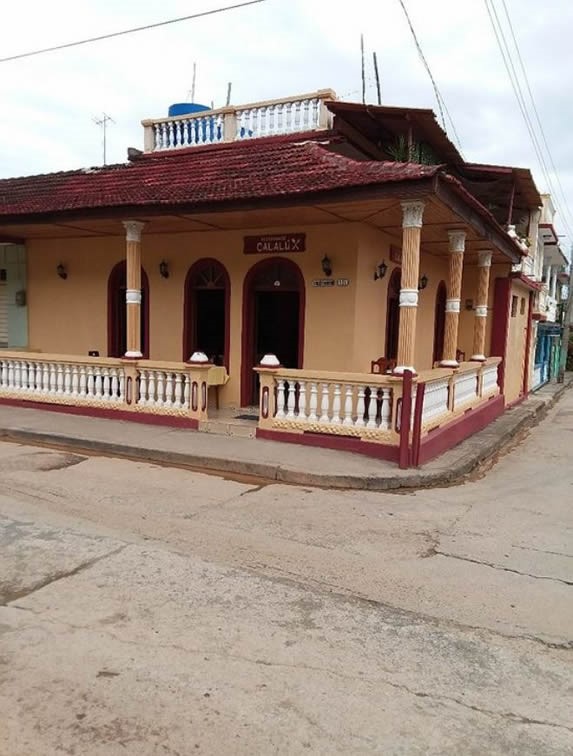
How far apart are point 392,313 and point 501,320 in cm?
452

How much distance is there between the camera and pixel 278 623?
357cm

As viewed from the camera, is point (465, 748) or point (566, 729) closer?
point (465, 748)

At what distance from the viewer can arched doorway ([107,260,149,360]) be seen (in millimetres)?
11266

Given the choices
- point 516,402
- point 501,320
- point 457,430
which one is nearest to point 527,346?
point 516,402

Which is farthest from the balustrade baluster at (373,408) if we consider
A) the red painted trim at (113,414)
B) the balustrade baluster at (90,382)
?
the balustrade baluster at (90,382)

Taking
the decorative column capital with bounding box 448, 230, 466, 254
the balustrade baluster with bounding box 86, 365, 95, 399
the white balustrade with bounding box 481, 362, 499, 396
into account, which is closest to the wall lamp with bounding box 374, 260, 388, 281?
the decorative column capital with bounding box 448, 230, 466, 254

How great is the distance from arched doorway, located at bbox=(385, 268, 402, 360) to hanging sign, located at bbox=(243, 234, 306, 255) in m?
1.88

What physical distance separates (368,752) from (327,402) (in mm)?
5788

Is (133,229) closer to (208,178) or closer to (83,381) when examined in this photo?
(208,178)

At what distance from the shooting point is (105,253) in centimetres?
1145

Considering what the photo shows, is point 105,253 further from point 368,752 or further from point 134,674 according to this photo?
point 368,752

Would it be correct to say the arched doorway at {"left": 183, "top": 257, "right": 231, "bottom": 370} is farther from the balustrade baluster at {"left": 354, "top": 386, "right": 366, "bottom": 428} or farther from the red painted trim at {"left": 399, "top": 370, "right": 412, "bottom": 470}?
the red painted trim at {"left": 399, "top": 370, "right": 412, "bottom": 470}

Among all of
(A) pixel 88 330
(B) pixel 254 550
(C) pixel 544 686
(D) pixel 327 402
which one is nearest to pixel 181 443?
(D) pixel 327 402

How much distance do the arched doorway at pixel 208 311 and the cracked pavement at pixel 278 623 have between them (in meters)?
4.62
